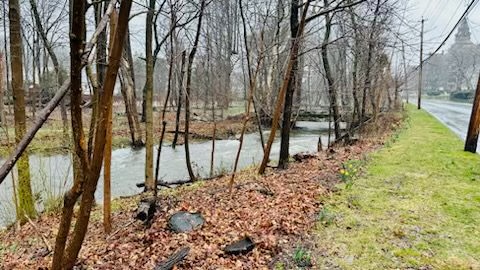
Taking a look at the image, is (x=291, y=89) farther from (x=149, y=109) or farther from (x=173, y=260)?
(x=173, y=260)

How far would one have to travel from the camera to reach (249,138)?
16.8m

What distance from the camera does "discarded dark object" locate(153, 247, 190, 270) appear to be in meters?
3.24

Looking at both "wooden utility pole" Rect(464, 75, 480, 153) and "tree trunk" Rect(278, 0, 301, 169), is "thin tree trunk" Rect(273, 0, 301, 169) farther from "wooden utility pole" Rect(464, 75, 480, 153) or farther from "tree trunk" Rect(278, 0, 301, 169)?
"wooden utility pole" Rect(464, 75, 480, 153)

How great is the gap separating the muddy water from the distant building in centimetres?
3405

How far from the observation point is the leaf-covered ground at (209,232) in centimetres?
352

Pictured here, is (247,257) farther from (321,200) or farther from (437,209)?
(437,209)

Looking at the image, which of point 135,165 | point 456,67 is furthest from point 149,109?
point 456,67

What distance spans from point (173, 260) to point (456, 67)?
5968 centimetres

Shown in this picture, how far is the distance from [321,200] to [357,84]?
750 centimetres

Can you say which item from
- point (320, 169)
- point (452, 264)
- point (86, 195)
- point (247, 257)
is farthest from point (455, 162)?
point (86, 195)

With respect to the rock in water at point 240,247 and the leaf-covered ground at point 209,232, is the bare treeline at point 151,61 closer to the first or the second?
the leaf-covered ground at point 209,232

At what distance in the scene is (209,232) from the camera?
3.98 metres

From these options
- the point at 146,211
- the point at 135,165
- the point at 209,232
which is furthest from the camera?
the point at 135,165

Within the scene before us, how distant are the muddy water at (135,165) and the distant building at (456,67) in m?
34.1
